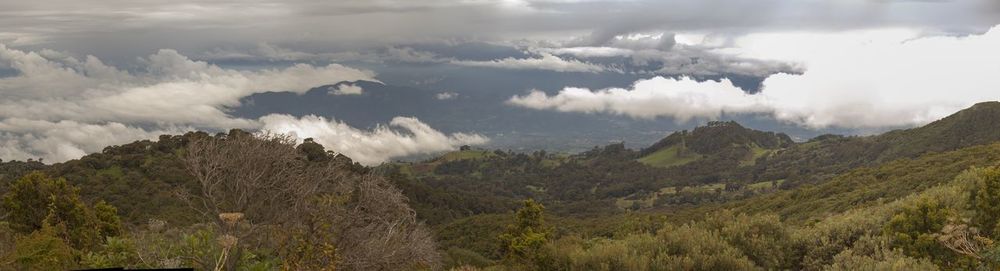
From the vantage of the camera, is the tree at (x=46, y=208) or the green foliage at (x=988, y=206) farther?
the tree at (x=46, y=208)

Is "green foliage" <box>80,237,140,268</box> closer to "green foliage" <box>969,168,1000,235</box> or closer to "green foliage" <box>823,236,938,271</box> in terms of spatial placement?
"green foliage" <box>823,236,938,271</box>

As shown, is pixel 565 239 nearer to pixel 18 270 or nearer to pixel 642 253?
pixel 642 253

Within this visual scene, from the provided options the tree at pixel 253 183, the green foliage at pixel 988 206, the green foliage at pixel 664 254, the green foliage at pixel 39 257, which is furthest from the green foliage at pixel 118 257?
the green foliage at pixel 988 206

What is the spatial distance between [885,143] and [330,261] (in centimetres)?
22501

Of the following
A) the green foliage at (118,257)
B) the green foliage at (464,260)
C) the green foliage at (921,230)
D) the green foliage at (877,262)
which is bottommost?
the green foliage at (464,260)

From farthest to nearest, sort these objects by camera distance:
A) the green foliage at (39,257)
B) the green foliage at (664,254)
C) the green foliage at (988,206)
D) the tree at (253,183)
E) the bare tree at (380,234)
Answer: the green foliage at (988,206), the green foliage at (39,257), the tree at (253,183), the bare tree at (380,234), the green foliage at (664,254)

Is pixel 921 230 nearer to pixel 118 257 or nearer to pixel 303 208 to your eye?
pixel 303 208

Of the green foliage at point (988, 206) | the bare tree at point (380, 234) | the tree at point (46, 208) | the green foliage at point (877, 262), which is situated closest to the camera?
the green foliage at point (877, 262)

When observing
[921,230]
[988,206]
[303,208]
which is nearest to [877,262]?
[921,230]

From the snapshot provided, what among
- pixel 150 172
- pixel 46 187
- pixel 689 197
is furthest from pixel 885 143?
pixel 46 187

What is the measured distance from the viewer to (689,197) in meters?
181

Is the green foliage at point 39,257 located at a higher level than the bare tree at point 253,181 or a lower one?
lower

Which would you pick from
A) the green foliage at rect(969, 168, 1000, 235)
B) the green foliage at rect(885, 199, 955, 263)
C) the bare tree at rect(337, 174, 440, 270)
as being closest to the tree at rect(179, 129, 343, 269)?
the bare tree at rect(337, 174, 440, 270)

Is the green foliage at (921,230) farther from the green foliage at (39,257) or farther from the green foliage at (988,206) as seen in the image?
the green foliage at (39,257)
